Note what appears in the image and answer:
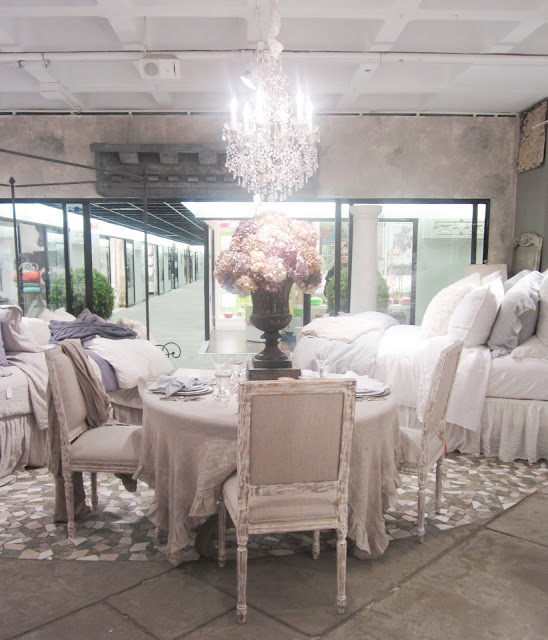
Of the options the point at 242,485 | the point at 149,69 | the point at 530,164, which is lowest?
the point at 242,485

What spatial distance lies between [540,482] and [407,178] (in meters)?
4.13

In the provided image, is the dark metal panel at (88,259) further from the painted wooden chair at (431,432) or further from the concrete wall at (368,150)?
the painted wooden chair at (431,432)

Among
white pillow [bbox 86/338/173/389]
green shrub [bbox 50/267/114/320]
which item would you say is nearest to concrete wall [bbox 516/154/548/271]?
white pillow [bbox 86/338/173/389]

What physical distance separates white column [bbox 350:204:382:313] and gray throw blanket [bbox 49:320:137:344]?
2.94 m

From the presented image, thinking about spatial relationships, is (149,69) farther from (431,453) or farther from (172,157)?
(431,453)

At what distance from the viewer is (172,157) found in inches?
A: 254

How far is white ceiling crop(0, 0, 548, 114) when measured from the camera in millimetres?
3965

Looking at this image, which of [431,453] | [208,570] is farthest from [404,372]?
[208,570]

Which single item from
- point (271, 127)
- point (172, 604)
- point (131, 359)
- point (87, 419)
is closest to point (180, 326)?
point (131, 359)

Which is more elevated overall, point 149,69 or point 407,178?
point 149,69

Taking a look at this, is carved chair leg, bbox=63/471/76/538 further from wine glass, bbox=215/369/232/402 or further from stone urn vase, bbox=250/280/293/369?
stone urn vase, bbox=250/280/293/369

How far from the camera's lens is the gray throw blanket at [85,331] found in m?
4.94

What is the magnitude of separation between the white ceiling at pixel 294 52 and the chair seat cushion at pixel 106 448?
298 cm

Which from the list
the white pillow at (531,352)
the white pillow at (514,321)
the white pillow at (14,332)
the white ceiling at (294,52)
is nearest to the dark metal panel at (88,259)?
the white ceiling at (294,52)
